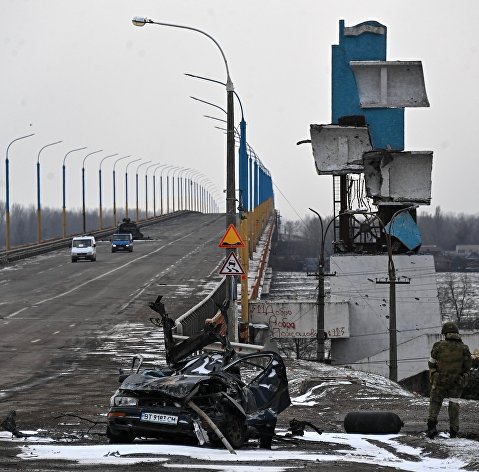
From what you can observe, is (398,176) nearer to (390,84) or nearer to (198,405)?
(390,84)

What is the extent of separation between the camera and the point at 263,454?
1305 cm

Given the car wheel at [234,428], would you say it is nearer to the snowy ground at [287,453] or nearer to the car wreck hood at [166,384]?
the snowy ground at [287,453]

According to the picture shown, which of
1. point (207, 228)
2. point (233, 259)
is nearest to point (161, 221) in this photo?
point (207, 228)

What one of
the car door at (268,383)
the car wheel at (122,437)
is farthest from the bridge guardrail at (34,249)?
the car wheel at (122,437)

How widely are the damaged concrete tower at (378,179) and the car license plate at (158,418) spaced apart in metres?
56.2

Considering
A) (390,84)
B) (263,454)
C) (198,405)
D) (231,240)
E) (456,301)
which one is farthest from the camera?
(456,301)

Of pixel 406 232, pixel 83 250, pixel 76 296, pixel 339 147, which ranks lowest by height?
pixel 76 296

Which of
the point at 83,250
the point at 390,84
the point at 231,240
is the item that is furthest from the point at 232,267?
the point at 83,250

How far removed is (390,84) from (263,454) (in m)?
60.8

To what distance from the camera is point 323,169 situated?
247 ft

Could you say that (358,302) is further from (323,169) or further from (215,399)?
(215,399)

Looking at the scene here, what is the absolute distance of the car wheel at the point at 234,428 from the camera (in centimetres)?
1364

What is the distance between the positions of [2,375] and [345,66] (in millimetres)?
49034

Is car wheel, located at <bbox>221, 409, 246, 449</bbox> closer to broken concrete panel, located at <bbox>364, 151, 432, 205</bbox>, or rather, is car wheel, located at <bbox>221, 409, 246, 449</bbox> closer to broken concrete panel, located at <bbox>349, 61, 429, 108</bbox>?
broken concrete panel, located at <bbox>349, 61, 429, 108</bbox>
